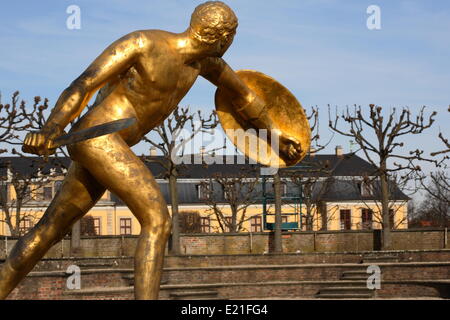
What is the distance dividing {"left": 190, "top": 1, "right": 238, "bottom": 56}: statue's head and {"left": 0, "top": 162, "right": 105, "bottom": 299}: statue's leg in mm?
1327

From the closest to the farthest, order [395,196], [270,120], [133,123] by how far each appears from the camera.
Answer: [133,123] → [270,120] → [395,196]

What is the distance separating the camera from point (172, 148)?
25.7m

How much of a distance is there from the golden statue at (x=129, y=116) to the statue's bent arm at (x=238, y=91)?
0.09 m

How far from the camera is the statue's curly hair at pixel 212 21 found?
587 cm

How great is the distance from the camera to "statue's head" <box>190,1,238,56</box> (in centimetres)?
587

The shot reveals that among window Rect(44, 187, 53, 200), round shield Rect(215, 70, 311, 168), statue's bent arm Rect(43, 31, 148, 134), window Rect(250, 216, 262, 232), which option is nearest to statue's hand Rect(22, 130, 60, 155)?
statue's bent arm Rect(43, 31, 148, 134)

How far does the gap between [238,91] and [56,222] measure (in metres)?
1.93

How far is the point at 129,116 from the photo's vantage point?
18.9 ft

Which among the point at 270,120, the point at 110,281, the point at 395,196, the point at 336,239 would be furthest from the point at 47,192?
the point at 270,120

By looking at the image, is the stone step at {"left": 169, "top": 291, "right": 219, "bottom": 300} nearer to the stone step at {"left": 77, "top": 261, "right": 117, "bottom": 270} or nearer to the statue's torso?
the stone step at {"left": 77, "top": 261, "right": 117, "bottom": 270}

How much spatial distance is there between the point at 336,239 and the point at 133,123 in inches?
731

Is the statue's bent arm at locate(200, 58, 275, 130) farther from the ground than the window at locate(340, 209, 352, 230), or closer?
farther from the ground
